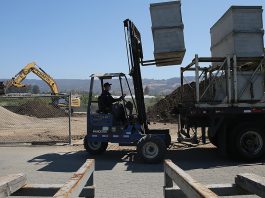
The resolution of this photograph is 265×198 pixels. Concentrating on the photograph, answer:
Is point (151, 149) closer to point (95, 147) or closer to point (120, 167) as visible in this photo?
point (120, 167)

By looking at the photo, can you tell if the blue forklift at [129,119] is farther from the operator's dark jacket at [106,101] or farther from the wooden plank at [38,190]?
the wooden plank at [38,190]

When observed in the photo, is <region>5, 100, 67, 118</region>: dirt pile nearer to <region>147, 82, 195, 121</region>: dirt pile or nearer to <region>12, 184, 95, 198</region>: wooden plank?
<region>147, 82, 195, 121</region>: dirt pile

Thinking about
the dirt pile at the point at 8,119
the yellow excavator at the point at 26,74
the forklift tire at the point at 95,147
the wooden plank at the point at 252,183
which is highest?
the yellow excavator at the point at 26,74

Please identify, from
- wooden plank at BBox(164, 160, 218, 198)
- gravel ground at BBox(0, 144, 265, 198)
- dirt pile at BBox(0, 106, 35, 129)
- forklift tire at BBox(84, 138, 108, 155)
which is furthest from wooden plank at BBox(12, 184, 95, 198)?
dirt pile at BBox(0, 106, 35, 129)

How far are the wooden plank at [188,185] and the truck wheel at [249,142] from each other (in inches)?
309

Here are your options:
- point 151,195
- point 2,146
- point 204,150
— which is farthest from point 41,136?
point 151,195

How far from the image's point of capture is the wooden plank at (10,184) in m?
4.37

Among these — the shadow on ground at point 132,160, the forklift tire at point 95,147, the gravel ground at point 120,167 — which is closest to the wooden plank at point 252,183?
the gravel ground at point 120,167

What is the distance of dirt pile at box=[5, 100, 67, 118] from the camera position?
4022cm

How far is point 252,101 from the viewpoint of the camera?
12.8m

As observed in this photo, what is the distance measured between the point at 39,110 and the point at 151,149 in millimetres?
30310

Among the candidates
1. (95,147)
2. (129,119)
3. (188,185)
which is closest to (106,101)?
(129,119)

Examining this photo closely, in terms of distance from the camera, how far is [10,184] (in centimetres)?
450

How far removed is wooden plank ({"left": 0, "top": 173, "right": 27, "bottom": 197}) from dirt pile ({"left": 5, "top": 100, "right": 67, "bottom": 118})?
34.6 metres
